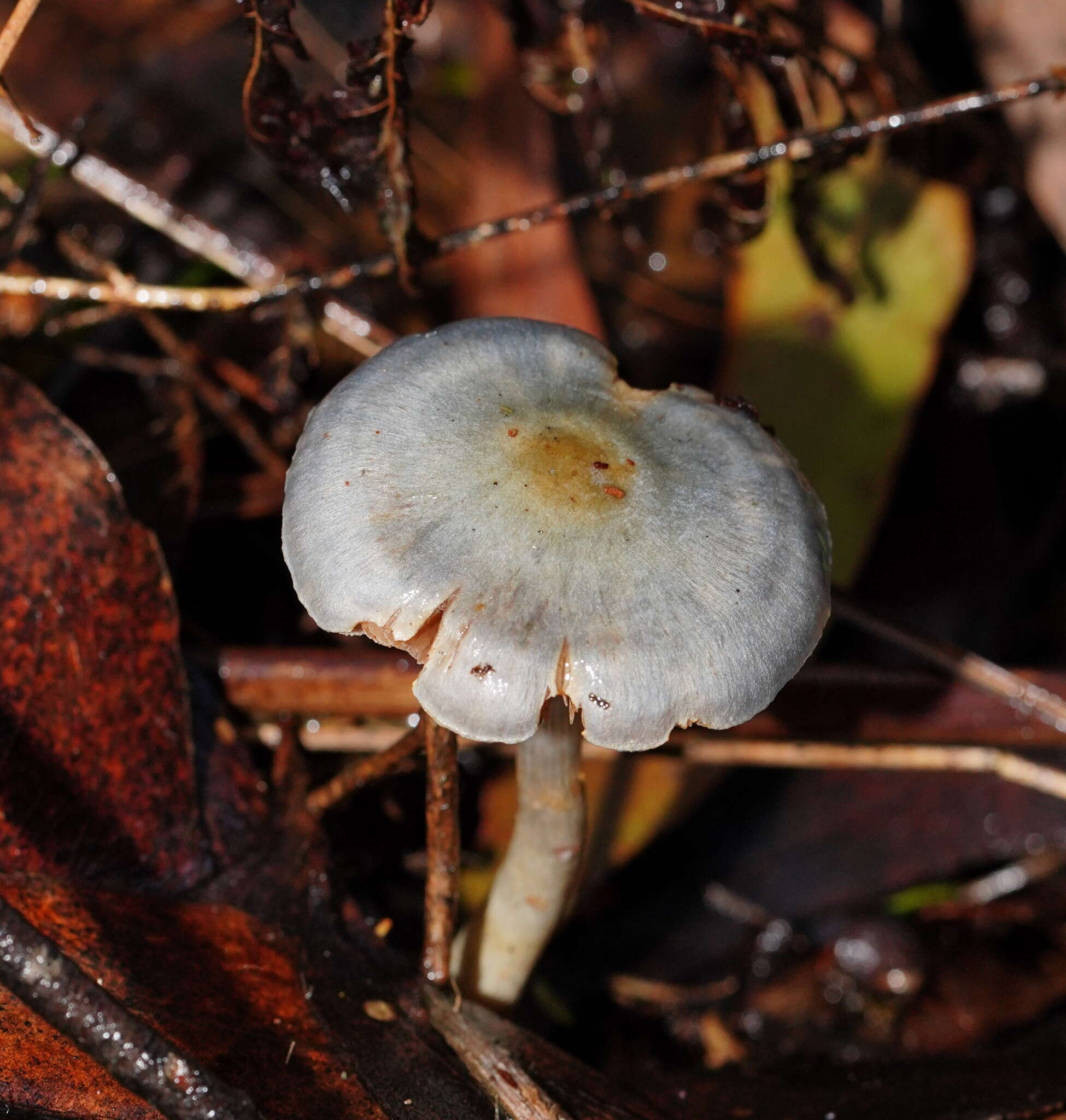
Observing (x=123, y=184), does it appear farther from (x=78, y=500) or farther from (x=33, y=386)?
(x=78, y=500)

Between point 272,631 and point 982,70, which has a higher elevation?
point 982,70

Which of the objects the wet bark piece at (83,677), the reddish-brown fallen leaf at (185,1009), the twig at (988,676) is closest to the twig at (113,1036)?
the reddish-brown fallen leaf at (185,1009)

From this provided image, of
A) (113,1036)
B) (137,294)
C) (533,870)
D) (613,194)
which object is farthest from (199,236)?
(113,1036)

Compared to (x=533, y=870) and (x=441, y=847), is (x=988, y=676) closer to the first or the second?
(x=533, y=870)

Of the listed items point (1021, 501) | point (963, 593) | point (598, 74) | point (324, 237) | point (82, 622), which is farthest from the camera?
point (324, 237)

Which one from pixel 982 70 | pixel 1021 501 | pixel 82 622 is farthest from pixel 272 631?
pixel 982 70

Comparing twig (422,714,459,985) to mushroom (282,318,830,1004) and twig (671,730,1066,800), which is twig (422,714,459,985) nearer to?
mushroom (282,318,830,1004)
